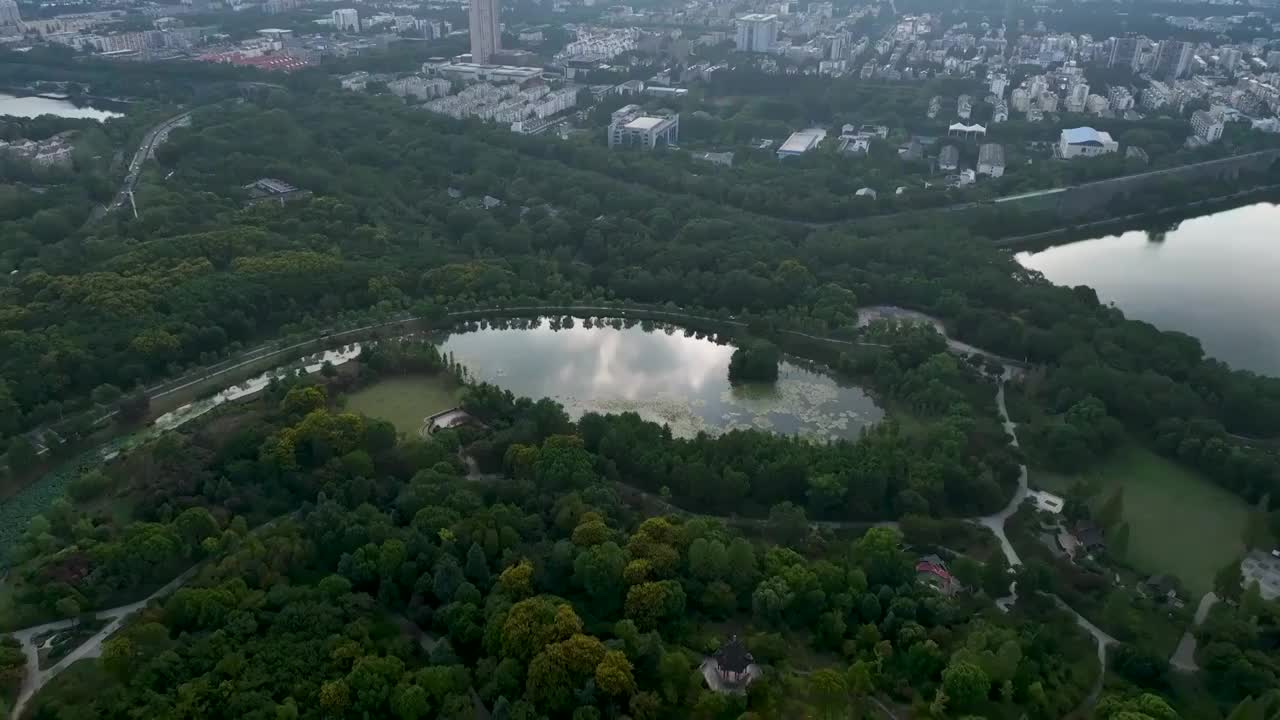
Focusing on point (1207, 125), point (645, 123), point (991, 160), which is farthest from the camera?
point (1207, 125)

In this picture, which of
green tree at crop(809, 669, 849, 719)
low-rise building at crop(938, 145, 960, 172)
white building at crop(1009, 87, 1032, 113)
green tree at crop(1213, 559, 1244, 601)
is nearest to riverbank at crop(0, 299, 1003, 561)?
green tree at crop(1213, 559, 1244, 601)

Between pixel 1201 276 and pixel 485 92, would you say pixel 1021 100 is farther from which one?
pixel 485 92

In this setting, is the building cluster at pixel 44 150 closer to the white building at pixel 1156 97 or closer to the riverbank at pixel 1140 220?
the riverbank at pixel 1140 220

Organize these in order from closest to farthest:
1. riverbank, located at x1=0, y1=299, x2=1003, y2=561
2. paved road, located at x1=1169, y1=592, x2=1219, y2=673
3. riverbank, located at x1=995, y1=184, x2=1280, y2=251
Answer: paved road, located at x1=1169, y1=592, x2=1219, y2=673 → riverbank, located at x1=0, y1=299, x2=1003, y2=561 → riverbank, located at x1=995, y1=184, x2=1280, y2=251

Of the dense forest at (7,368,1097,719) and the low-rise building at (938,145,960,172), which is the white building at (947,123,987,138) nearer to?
the low-rise building at (938,145,960,172)

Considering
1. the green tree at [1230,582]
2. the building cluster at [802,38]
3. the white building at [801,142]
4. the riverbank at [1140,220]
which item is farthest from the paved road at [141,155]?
the building cluster at [802,38]

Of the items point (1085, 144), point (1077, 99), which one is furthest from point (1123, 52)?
point (1085, 144)
